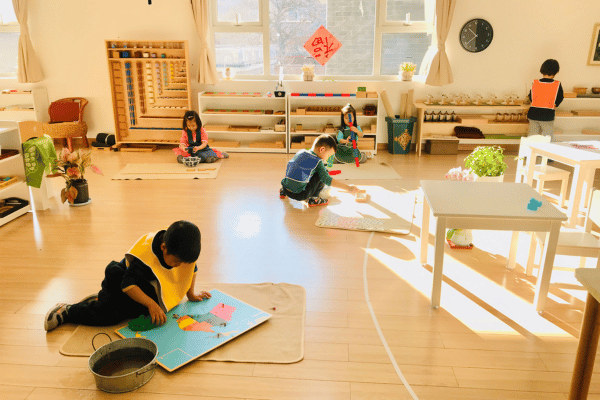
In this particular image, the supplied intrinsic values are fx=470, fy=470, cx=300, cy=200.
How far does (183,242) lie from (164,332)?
58 cm

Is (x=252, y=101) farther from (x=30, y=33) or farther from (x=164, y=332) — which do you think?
(x=164, y=332)

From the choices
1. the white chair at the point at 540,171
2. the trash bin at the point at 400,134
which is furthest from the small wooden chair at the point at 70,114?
the white chair at the point at 540,171

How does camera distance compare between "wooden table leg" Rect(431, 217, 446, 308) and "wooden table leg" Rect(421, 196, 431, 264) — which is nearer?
"wooden table leg" Rect(431, 217, 446, 308)

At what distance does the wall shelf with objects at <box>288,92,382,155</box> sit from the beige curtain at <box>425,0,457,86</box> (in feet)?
2.90

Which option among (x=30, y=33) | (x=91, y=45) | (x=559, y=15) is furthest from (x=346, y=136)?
(x=30, y=33)

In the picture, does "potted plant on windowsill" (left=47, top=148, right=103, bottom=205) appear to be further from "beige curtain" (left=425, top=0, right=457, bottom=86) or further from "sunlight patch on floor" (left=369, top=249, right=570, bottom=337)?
"beige curtain" (left=425, top=0, right=457, bottom=86)

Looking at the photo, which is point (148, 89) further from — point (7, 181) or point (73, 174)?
point (7, 181)

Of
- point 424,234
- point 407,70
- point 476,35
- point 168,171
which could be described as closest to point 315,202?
point 424,234

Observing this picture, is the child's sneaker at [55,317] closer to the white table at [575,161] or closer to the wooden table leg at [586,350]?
the wooden table leg at [586,350]

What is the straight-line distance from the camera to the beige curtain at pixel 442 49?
21.6 ft

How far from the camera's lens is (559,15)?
666cm

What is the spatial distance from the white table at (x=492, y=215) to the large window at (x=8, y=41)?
7.27m

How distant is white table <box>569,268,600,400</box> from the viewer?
173 cm

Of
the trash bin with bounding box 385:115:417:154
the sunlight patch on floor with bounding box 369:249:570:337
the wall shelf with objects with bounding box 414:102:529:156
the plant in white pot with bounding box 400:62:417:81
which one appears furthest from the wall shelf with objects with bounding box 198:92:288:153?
the sunlight patch on floor with bounding box 369:249:570:337
